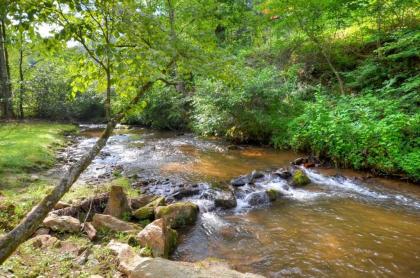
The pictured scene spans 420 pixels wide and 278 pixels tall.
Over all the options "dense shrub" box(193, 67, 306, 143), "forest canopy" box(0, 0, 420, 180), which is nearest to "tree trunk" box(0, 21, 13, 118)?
"forest canopy" box(0, 0, 420, 180)

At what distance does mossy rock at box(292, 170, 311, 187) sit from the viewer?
9.17m

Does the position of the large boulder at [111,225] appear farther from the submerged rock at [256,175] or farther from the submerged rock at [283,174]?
the submerged rock at [283,174]

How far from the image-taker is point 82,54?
4.43 m

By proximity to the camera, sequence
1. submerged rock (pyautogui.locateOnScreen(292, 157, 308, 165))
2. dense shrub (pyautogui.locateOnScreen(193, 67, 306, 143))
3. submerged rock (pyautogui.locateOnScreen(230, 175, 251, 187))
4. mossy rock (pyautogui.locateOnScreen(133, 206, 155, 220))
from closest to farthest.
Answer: mossy rock (pyautogui.locateOnScreen(133, 206, 155, 220)) < submerged rock (pyautogui.locateOnScreen(230, 175, 251, 187)) < submerged rock (pyautogui.locateOnScreen(292, 157, 308, 165)) < dense shrub (pyautogui.locateOnScreen(193, 67, 306, 143))

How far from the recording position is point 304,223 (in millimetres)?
6633

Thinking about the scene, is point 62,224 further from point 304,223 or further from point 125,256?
point 304,223

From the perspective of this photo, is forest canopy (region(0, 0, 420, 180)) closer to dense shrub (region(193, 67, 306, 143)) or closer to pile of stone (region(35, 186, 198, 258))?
dense shrub (region(193, 67, 306, 143))

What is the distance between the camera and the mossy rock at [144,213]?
653 cm

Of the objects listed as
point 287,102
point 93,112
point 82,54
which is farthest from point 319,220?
point 93,112

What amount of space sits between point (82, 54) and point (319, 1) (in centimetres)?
1216

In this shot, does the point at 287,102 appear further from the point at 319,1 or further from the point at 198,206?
the point at 198,206

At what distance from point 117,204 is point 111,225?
0.86m

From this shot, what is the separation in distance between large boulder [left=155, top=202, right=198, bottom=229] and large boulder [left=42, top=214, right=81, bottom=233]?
1.55 metres

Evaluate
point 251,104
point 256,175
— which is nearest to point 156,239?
point 256,175
